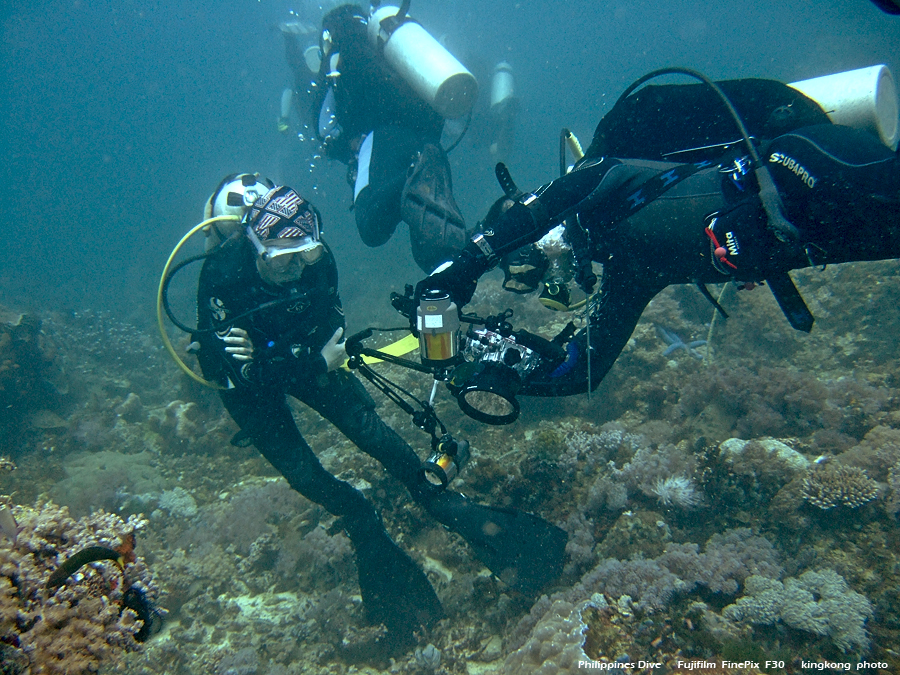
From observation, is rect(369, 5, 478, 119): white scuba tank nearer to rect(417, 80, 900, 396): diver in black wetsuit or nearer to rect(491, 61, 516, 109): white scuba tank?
rect(417, 80, 900, 396): diver in black wetsuit

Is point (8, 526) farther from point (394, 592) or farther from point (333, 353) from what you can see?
point (394, 592)

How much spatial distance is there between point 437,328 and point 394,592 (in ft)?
10.3

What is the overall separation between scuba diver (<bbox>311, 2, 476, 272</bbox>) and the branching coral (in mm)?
3761

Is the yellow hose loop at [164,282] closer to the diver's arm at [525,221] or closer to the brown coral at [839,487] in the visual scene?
the diver's arm at [525,221]

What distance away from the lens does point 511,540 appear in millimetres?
3898

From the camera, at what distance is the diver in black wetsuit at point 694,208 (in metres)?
2.17

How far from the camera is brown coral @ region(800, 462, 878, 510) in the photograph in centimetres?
336

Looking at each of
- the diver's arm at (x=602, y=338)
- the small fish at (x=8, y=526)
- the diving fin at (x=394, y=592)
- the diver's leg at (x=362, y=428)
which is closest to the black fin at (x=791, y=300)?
the diver's arm at (x=602, y=338)

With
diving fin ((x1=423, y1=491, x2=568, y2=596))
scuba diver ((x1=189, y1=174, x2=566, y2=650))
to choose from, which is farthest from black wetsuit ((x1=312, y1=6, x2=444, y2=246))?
diving fin ((x1=423, y1=491, x2=568, y2=596))

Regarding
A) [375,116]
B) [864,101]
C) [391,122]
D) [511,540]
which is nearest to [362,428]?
[511,540]

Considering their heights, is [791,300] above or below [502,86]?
below

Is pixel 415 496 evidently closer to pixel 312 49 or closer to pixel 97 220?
pixel 312 49

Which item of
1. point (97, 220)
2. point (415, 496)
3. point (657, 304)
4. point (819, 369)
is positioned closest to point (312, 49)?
point (657, 304)

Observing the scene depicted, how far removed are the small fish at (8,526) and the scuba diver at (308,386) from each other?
6.20 ft
